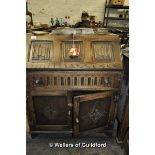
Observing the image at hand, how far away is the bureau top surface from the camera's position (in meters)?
0.96

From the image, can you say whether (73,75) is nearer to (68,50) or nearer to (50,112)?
(68,50)

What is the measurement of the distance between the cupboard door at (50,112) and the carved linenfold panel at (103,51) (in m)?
0.21

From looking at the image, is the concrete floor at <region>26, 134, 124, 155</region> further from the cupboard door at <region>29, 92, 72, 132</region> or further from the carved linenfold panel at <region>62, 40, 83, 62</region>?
the carved linenfold panel at <region>62, 40, 83, 62</region>

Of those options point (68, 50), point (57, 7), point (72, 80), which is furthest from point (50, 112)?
point (57, 7)

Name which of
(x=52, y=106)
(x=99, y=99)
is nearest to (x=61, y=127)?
(x=52, y=106)

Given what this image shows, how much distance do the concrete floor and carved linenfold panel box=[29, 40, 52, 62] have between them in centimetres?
33

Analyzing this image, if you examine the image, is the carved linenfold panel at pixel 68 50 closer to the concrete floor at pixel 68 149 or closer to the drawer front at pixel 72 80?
the drawer front at pixel 72 80

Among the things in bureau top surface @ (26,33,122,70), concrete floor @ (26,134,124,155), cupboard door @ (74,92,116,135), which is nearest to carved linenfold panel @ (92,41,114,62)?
bureau top surface @ (26,33,122,70)

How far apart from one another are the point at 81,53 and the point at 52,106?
0.27 m

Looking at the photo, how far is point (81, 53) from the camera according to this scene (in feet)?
3.15

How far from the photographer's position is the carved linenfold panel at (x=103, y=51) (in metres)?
0.96

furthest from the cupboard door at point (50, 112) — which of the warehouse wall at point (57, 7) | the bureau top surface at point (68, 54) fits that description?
the warehouse wall at point (57, 7)
